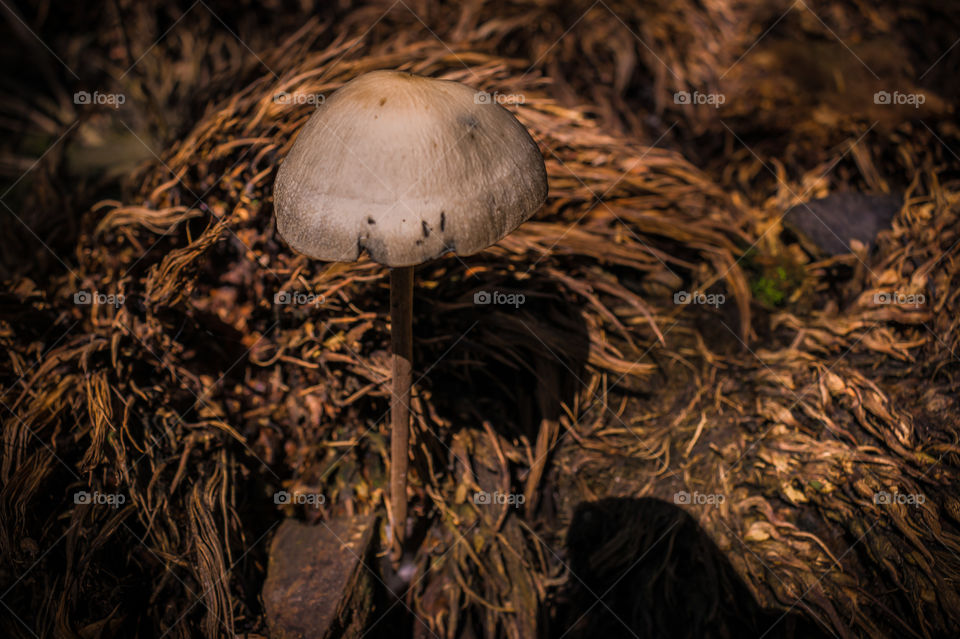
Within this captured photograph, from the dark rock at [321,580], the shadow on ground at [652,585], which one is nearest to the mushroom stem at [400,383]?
the dark rock at [321,580]

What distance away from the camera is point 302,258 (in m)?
1.69

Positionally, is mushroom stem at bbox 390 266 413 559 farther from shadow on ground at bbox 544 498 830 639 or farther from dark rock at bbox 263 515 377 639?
shadow on ground at bbox 544 498 830 639

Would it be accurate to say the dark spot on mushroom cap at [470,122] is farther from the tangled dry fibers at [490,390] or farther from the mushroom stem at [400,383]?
the tangled dry fibers at [490,390]

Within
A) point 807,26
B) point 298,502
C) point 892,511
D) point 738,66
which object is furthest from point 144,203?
point 807,26

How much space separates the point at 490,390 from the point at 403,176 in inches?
41.0

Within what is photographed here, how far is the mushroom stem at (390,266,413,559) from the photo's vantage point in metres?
1.18

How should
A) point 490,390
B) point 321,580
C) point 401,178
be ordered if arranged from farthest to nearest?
point 490,390 < point 321,580 < point 401,178

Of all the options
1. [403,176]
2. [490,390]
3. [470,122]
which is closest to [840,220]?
[490,390]

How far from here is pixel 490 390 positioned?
1.87 meters

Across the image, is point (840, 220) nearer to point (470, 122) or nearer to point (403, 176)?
point (470, 122)

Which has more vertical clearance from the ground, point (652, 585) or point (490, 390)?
point (490, 390)

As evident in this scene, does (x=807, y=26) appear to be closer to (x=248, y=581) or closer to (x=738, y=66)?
(x=738, y=66)

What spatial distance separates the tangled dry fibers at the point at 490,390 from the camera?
1375 millimetres

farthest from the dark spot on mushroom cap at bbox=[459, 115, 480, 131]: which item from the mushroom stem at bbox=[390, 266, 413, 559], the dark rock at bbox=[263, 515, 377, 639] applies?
the dark rock at bbox=[263, 515, 377, 639]
